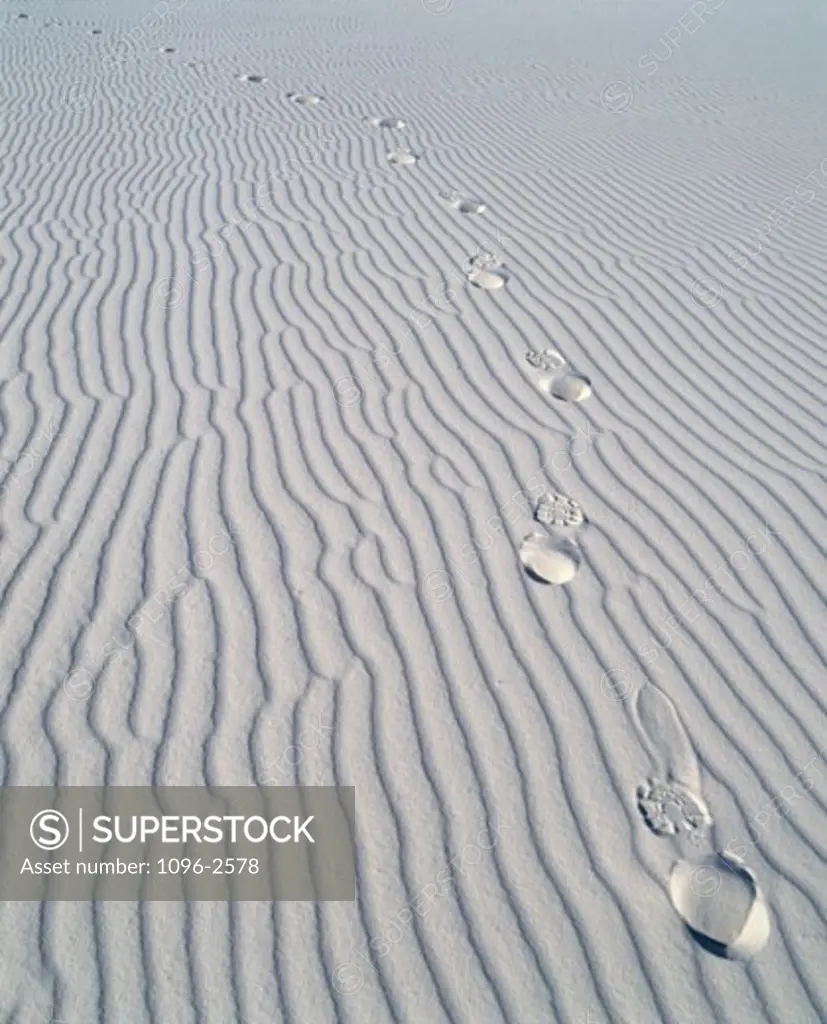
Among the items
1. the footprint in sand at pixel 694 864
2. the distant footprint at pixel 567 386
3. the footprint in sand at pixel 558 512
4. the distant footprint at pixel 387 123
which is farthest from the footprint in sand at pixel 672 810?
the distant footprint at pixel 387 123

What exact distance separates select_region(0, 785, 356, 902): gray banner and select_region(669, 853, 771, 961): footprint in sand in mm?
1112

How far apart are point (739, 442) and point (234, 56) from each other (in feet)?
38.3

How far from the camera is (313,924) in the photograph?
232 cm

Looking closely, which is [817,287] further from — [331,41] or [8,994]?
[331,41]

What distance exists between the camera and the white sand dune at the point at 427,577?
2.29m

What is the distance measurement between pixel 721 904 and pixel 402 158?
7717 millimetres

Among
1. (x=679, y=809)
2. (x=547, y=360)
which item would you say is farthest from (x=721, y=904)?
(x=547, y=360)

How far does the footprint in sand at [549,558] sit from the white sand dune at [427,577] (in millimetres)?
58

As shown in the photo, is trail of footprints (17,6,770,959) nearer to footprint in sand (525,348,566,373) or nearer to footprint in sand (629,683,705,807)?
footprint in sand (629,683,705,807)

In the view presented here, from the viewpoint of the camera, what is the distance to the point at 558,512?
364 centimetres

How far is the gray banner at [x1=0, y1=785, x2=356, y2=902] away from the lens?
237 centimetres

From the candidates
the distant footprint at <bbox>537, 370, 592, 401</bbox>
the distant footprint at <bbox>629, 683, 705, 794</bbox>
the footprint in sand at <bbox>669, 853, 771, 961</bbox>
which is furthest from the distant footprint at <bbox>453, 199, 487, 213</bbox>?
the footprint in sand at <bbox>669, 853, 771, 961</bbox>

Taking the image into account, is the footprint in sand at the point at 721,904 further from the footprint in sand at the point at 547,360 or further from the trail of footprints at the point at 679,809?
the footprint in sand at the point at 547,360

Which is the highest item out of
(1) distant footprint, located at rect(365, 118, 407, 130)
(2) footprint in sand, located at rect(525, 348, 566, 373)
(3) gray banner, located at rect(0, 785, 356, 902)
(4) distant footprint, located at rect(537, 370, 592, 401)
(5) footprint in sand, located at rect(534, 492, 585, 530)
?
(1) distant footprint, located at rect(365, 118, 407, 130)
